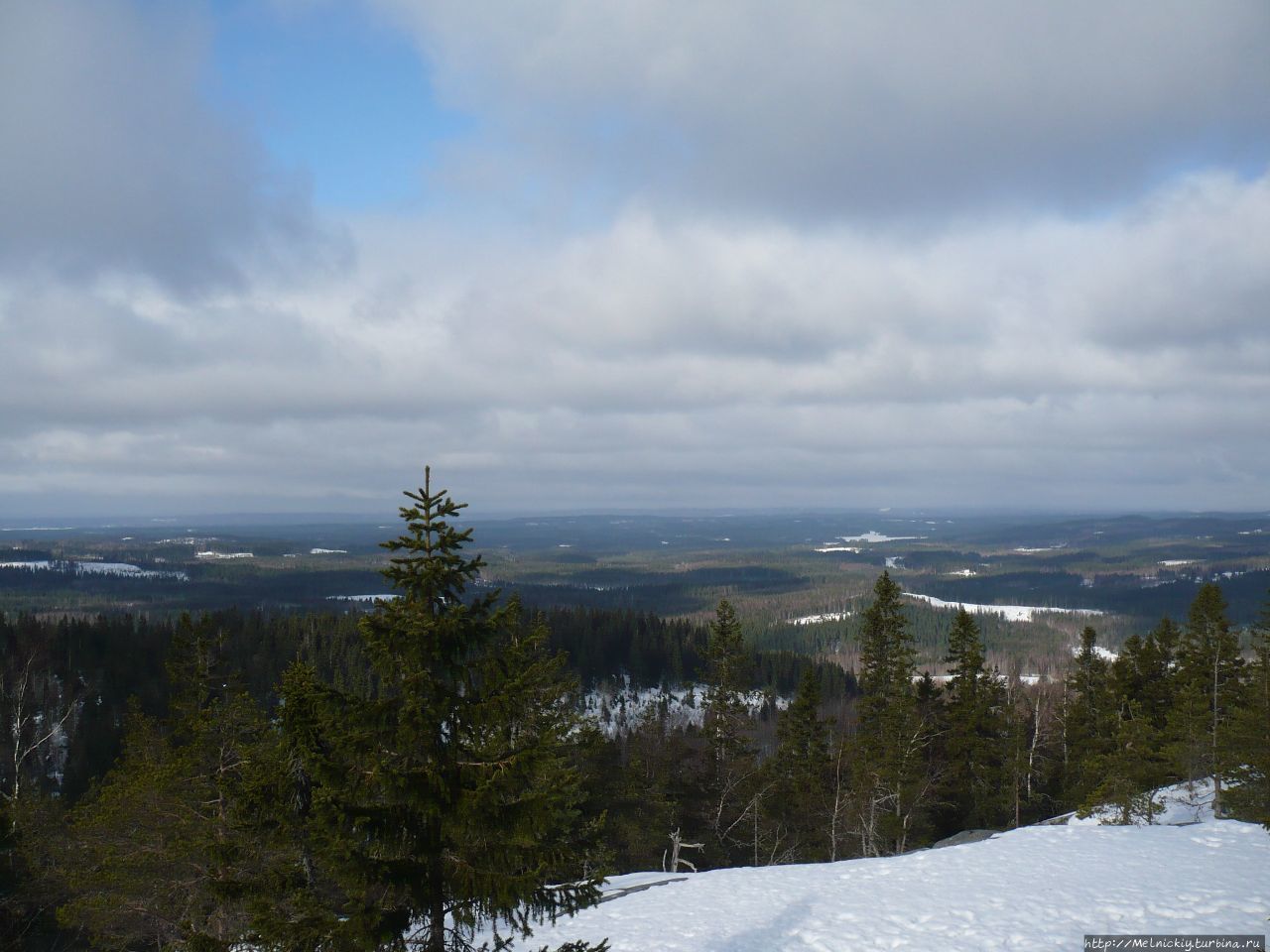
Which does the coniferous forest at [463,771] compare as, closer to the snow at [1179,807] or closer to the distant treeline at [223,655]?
the distant treeline at [223,655]

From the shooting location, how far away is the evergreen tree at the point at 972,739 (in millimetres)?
40531

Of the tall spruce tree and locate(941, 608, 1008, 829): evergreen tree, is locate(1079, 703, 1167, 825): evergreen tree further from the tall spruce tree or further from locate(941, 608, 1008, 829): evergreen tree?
the tall spruce tree

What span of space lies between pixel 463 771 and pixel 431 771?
47 centimetres

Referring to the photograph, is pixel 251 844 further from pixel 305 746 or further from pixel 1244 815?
pixel 1244 815

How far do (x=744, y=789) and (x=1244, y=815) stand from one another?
2175cm

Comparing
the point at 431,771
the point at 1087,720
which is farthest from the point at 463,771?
the point at 1087,720

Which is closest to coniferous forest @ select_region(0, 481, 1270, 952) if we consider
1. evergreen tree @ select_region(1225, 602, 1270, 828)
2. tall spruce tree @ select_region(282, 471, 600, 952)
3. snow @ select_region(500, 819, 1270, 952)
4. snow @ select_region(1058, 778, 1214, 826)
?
tall spruce tree @ select_region(282, 471, 600, 952)

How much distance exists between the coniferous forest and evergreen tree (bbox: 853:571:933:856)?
0.16m

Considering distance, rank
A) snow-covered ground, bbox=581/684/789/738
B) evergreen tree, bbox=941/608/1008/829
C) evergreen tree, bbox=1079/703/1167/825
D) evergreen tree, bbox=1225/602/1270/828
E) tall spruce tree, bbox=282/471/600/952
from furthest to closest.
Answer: snow-covered ground, bbox=581/684/789/738 < evergreen tree, bbox=941/608/1008/829 < evergreen tree, bbox=1079/703/1167/825 < evergreen tree, bbox=1225/602/1270/828 < tall spruce tree, bbox=282/471/600/952

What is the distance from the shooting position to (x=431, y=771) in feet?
28.1

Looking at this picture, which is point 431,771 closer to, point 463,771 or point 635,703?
point 463,771

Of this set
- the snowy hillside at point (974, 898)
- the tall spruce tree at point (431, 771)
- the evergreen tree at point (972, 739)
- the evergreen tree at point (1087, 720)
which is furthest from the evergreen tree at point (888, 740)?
the tall spruce tree at point (431, 771)

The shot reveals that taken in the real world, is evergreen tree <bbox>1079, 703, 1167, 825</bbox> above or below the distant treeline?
above

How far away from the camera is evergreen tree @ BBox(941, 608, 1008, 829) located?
40.5 metres
